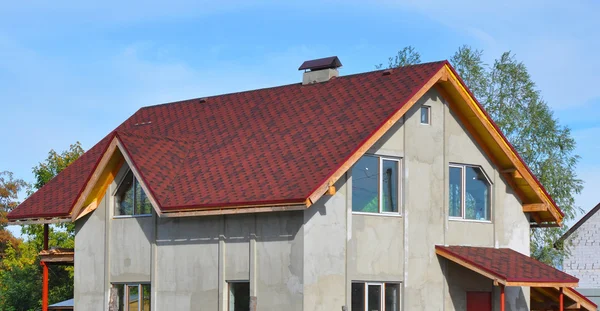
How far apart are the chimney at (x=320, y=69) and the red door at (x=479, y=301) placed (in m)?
7.51

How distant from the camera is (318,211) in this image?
2267 cm

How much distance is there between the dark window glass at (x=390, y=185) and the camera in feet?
79.9

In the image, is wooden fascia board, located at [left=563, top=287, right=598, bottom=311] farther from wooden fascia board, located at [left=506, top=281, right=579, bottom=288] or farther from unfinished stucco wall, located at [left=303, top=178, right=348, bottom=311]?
unfinished stucco wall, located at [left=303, top=178, right=348, bottom=311]

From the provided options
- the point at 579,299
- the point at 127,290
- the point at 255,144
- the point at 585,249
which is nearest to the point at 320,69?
the point at 255,144

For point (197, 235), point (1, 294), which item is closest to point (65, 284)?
point (1, 294)

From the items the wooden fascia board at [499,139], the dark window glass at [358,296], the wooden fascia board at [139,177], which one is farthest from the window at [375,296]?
the wooden fascia board at [139,177]

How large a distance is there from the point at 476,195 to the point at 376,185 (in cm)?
396

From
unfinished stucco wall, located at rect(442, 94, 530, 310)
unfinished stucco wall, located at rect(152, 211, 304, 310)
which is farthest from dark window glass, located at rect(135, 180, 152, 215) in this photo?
unfinished stucco wall, located at rect(442, 94, 530, 310)

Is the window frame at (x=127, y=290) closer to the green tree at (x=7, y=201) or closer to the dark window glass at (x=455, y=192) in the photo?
the dark window glass at (x=455, y=192)

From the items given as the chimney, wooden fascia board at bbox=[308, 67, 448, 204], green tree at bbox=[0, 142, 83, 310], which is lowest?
green tree at bbox=[0, 142, 83, 310]

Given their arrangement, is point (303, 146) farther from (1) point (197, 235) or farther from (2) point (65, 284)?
(2) point (65, 284)

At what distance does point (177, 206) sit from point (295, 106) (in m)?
5.12

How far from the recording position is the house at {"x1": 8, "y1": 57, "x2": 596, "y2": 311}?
75.2 feet

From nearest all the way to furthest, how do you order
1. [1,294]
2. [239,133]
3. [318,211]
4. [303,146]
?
[318,211] < [303,146] < [239,133] < [1,294]
